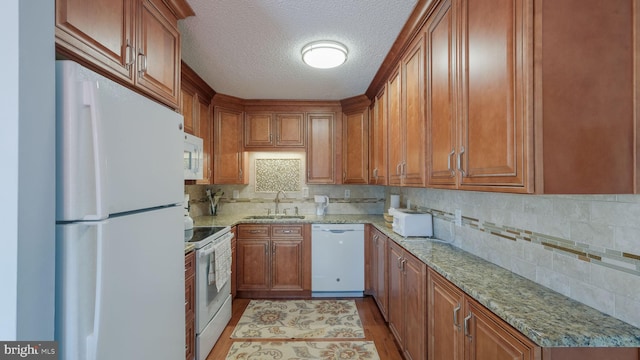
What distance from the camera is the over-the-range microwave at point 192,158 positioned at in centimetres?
218

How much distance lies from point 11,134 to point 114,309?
24.4 inches

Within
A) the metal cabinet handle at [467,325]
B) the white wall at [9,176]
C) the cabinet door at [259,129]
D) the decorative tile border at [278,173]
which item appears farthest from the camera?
the decorative tile border at [278,173]

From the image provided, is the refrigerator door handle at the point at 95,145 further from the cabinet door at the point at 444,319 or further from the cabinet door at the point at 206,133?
the cabinet door at the point at 206,133

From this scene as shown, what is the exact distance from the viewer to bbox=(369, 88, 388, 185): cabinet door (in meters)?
2.73

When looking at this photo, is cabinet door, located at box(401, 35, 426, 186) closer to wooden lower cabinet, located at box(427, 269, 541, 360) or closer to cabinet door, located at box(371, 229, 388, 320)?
wooden lower cabinet, located at box(427, 269, 541, 360)

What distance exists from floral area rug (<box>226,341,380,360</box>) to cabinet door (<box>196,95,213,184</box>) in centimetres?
170

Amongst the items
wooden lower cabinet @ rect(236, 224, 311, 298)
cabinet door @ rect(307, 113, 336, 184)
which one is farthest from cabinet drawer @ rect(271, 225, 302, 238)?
cabinet door @ rect(307, 113, 336, 184)

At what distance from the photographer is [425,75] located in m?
1.75

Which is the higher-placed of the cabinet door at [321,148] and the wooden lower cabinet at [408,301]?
the cabinet door at [321,148]

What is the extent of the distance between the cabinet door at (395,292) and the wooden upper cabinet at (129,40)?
1.96m

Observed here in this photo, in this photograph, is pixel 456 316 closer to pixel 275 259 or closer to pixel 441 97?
pixel 441 97

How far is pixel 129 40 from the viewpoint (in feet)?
4.14

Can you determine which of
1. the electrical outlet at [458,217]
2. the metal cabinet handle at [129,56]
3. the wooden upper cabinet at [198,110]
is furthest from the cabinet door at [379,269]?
the metal cabinet handle at [129,56]

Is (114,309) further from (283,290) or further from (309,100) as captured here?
(309,100)
